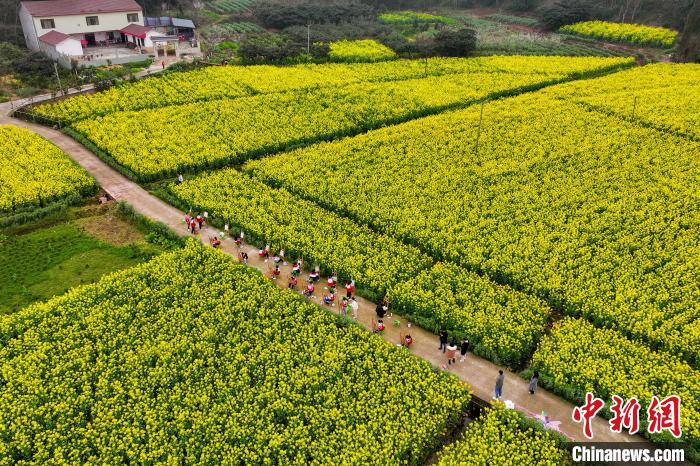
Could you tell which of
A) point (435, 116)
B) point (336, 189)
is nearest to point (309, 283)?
point (336, 189)

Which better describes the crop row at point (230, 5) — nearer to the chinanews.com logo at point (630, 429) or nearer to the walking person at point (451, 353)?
the walking person at point (451, 353)

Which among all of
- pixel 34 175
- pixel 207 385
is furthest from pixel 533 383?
pixel 34 175

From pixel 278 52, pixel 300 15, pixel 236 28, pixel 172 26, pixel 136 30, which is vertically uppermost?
pixel 300 15

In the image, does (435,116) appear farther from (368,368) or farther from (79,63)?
(79,63)

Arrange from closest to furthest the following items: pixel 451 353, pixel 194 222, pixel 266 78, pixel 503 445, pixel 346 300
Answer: pixel 503 445
pixel 451 353
pixel 346 300
pixel 194 222
pixel 266 78

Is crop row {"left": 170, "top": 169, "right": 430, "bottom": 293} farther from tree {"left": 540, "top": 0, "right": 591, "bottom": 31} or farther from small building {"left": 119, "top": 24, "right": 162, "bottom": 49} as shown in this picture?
tree {"left": 540, "top": 0, "right": 591, "bottom": 31}

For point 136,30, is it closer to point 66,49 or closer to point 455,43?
point 66,49

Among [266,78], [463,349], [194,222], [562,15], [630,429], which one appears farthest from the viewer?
[562,15]

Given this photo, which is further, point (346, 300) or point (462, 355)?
point (346, 300)
